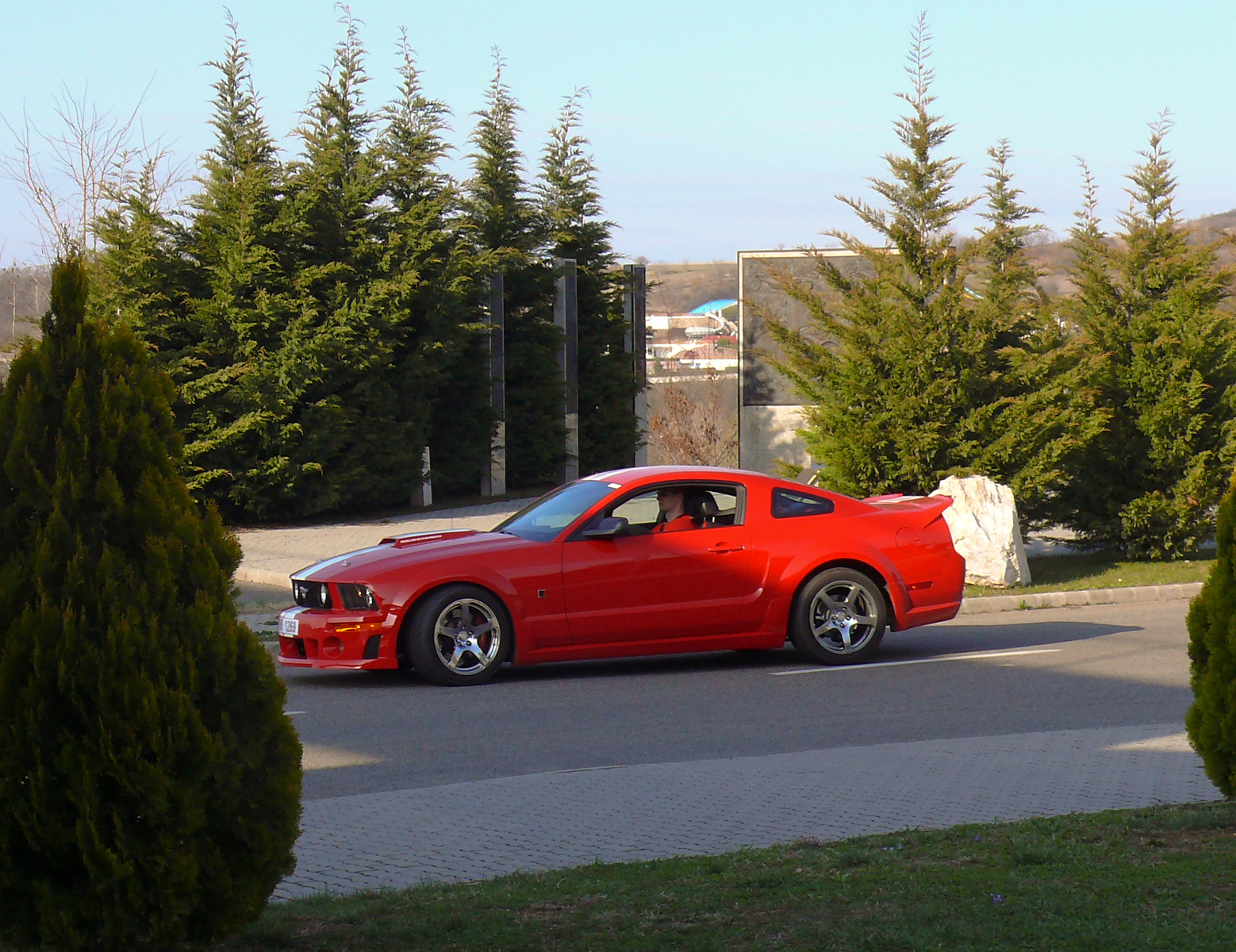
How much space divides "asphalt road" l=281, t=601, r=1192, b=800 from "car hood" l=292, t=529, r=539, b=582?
0.85m

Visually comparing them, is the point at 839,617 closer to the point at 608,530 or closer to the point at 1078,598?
the point at 608,530

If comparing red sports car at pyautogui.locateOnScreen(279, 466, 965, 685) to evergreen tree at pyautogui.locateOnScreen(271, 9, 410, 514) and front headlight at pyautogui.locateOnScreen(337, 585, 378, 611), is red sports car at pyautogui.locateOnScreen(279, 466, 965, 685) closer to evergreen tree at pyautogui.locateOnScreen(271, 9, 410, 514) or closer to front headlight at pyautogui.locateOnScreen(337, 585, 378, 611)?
front headlight at pyautogui.locateOnScreen(337, 585, 378, 611)

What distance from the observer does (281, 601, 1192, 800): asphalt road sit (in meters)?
7.78

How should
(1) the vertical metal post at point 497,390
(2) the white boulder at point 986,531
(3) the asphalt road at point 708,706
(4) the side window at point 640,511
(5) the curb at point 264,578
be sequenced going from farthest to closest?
(1) the vertical metal post at point 497,390, (5) the curb at point 264,578, (2) the white boulder at point 986,531, (4) the side window at point 640,511, (3) the asphalt road at point 708,706

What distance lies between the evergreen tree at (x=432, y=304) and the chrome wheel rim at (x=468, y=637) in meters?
13.5

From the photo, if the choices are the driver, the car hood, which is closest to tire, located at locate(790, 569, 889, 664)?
the driver

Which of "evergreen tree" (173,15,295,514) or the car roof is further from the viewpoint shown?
"evergreen tree" (173,15,295,514)

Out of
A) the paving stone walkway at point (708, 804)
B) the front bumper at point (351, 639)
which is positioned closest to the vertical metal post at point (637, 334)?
the front bumper at point (351, 639)

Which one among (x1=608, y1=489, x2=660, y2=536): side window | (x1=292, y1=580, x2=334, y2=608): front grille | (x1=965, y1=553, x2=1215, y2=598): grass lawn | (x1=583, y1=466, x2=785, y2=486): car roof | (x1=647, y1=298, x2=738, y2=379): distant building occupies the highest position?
(x1=647, y1=298, x2=738, y2=379): distant building

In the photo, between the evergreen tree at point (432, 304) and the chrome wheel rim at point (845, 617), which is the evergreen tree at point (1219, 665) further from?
the evergreen tree at point (432, 304)

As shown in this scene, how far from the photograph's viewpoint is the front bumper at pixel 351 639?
988 centimetres

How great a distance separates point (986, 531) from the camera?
52.2ft

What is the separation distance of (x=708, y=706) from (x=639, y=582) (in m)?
1.37

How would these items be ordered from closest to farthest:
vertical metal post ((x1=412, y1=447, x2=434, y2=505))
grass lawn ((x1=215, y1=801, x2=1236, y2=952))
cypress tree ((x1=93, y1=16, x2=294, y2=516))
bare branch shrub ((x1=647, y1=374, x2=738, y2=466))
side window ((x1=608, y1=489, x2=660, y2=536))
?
grass lawn ((x1=215, y1=801, x2=1236, y2=952)) → side window ((x1=608, y1=489, x2=660, y2=536)) → cypress tree ((x1=93, y1=16, x2=294, y2=516)) → vertical metal post ((x1=412, y1=447, x2=434, y2=505)) → bare branch shrub ((x1=647, y1=374, x2=738, y2=466))
